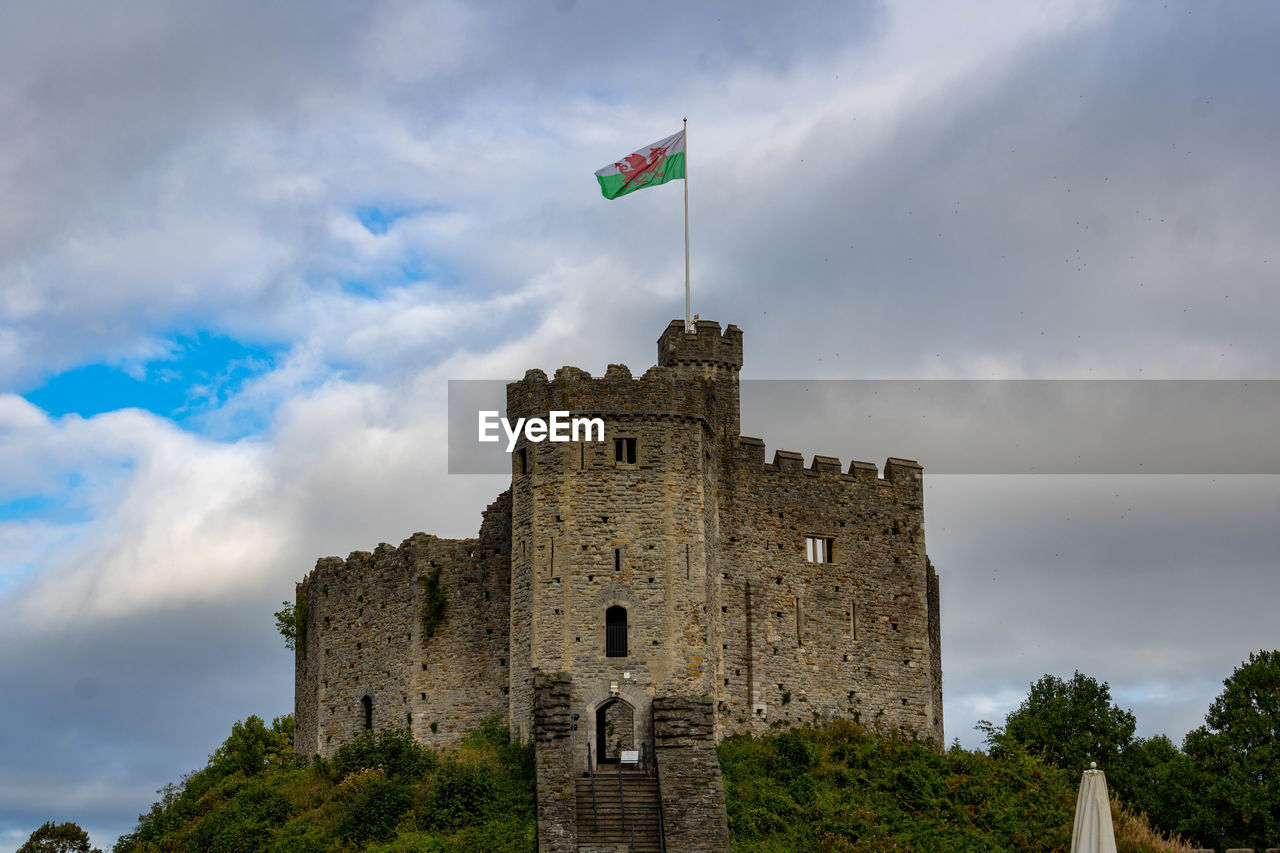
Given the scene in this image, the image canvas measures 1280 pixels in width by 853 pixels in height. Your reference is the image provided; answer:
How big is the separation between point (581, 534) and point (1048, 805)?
Answer: 16606mm

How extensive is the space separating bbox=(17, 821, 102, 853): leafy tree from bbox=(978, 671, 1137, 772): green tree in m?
36.8

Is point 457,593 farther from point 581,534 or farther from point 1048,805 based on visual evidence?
point 1048,805

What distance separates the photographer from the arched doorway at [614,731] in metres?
53.3

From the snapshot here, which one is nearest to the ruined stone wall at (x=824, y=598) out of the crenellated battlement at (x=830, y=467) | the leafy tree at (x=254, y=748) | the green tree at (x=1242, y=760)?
the crenellated battlement at (x=830, y=467)

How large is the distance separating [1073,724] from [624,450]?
26616 mm

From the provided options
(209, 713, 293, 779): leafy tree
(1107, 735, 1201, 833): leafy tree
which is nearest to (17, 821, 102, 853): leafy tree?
(209, 713, 293, 779): leafy tree

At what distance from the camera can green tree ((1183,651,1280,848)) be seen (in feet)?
197

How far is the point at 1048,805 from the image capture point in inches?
2090

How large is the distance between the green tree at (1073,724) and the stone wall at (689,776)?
844 inches

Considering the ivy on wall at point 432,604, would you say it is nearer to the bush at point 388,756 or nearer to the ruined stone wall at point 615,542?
the bush at point 388,756

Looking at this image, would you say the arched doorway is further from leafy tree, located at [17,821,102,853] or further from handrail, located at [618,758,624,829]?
leafy tree, located at [17,821,102,853]

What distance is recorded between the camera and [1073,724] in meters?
71.1

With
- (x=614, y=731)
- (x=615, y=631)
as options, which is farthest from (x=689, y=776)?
(x=615, y=631)

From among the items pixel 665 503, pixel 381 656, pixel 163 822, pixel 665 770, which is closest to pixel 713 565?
pixel 665 503
